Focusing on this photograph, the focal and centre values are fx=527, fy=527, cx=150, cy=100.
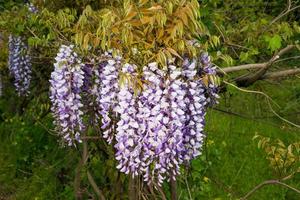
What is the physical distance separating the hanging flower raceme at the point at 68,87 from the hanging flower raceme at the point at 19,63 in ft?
8.84

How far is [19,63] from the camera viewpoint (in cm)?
619

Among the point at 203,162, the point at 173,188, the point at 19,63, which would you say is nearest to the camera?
the point at 173,188

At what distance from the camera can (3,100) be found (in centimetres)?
770

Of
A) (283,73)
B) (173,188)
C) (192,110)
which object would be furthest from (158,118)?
(283,73)

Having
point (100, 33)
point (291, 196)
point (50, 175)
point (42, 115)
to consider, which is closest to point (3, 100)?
point (42, 115)

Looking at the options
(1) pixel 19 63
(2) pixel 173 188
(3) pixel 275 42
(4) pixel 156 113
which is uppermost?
(1) pixel 19 63

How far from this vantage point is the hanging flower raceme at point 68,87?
11.0 ft

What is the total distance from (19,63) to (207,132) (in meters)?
2.42

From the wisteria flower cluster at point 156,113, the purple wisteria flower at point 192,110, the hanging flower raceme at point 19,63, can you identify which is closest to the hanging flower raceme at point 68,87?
the wisteria flower cluster at point 156,113

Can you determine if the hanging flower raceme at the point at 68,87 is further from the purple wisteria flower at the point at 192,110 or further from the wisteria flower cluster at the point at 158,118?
the purple wisteria flower at the point at 192,110

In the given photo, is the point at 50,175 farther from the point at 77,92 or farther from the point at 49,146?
the point at 77,92

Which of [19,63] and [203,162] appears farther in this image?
[19,63]

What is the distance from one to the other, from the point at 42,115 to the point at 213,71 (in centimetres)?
389

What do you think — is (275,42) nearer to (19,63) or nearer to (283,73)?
(283,73)
